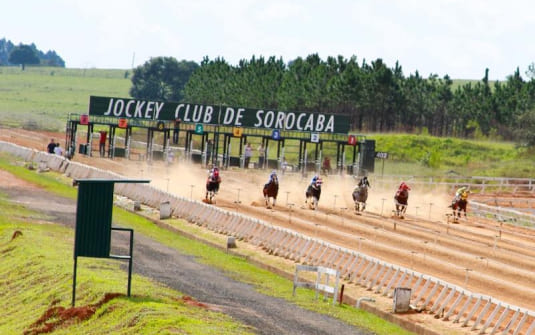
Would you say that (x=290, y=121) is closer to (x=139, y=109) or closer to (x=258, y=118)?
(x=258, y=118)

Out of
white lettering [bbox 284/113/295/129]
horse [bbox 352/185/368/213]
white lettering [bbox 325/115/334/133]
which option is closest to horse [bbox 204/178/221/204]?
horse [bbox 352/185/368/213]

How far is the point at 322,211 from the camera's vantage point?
5334 centimetres

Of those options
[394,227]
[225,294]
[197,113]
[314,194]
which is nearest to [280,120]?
[197,113]

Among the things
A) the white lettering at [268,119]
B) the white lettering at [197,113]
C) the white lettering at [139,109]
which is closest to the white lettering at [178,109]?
the white lettering at [197,113]

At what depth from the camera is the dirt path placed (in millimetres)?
24314

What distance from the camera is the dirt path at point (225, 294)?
24.3m

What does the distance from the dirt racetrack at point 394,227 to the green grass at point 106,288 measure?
4.63 m

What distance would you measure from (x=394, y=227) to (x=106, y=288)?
77.9 ft

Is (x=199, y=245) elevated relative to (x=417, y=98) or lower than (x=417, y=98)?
lower

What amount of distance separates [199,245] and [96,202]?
1629cm

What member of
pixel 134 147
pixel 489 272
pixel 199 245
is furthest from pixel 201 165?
pixel 489 272

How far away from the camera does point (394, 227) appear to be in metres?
48.0

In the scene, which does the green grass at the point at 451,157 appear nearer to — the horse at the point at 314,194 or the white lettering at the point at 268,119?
the white lettering at the point at 268,119

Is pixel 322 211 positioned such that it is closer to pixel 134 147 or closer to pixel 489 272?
pixel 489 272
